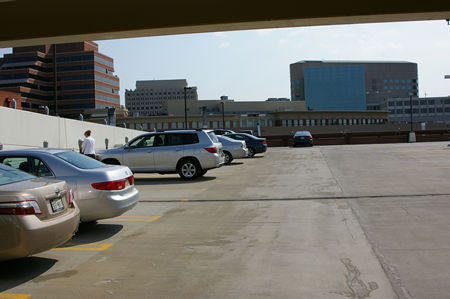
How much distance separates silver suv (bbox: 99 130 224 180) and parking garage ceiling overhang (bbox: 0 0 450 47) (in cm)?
531

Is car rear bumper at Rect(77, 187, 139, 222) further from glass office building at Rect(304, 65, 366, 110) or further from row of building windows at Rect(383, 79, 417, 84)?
row of building windows at Rect(383, 79, 417, 84)

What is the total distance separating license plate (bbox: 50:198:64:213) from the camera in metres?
5.60

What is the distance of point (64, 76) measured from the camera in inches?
5295

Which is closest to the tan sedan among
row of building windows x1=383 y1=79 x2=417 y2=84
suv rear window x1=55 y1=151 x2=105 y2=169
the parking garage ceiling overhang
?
suv rear window x1=55 y1=151 x2=105 y2=169

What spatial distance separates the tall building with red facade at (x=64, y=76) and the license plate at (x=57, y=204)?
430ft

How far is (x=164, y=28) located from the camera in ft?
36.6

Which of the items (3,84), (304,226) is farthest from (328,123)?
(304,226)

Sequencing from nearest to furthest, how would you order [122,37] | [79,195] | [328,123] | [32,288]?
[32,288] → [79,195] → [122,37] → [328,123]

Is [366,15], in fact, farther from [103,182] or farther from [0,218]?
[0,218]

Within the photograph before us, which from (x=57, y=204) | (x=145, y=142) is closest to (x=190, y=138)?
(x=145, y=142)

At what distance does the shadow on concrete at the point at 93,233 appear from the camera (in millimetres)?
7319

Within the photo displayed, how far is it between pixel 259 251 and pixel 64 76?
139729 mm

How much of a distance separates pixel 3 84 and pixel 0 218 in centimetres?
13825

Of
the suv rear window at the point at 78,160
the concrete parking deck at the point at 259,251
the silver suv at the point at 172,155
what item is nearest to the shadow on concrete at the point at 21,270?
the concrete parking deck at the point at 259,251
